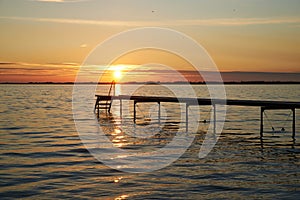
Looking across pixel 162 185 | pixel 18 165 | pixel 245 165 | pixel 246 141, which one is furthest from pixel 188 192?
pixel 246 141

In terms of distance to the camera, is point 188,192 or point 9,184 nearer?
point 188,192

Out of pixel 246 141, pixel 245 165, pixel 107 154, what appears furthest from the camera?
pixel 246 141

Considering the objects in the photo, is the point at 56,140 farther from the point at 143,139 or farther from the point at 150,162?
the point at 150,162

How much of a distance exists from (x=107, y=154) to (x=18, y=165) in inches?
152

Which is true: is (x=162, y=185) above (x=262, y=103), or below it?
below

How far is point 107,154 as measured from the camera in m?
18.8

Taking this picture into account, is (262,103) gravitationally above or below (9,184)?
above

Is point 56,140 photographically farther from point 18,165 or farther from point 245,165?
point 245,165

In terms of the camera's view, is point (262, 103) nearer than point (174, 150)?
No

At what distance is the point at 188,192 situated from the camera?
12359 mm

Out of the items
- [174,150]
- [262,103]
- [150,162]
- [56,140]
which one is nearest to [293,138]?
[262,103]

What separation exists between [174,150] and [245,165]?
4389 millimetres

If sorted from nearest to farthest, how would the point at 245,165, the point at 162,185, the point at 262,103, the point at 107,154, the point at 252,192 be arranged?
the point at 252,192 → the point at 162,185 → the point at 245,165 → the point at 107,154 → the point at 262,103

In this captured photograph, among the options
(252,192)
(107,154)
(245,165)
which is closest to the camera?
(252,192)
